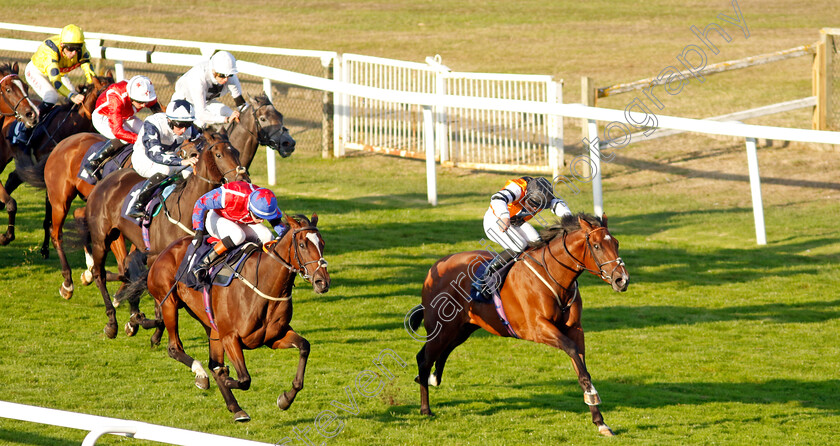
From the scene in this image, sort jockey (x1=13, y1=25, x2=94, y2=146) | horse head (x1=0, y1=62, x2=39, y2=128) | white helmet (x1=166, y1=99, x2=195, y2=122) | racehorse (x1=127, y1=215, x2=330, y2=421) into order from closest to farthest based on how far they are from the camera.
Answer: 1. racehorse (x1=127, y1=215, x2=330, y2=421)
2. white helmet (x1=166, y1=99, x2=195, y2=122)
3. horse head (x1=0, y1=62, x2=39, y2=128)
4. jockey (x1=13, y1=25, x2=94, y2=146)

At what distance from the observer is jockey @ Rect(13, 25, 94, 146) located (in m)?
10.8

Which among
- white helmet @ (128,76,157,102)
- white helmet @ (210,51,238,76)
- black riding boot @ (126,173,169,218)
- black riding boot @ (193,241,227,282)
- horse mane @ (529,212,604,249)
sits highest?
white helmet @ (210,51,238,76)

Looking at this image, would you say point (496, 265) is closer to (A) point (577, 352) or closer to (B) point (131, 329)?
(A) point (577, 352)

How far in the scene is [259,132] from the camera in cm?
868

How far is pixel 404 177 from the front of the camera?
15078 mm

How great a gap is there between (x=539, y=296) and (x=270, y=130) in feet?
9.86

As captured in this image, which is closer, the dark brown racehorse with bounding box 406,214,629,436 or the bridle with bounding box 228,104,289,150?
the dark brown racehorse with bounding box 406,214,629,436

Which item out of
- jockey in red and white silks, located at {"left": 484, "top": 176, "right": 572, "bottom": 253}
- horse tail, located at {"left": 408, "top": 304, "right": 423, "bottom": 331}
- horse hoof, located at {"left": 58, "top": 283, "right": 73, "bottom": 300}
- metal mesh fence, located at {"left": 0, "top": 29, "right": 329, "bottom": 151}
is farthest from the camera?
metal mesh fence, located at {"left": 0, "top": 29, "right": 329, "bottom": 151}

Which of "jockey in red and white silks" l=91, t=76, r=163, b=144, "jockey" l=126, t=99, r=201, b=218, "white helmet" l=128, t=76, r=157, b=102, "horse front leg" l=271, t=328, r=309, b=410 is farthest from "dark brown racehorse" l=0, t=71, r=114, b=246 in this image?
"horse front leg" l=271, t=328, r=309, b=410

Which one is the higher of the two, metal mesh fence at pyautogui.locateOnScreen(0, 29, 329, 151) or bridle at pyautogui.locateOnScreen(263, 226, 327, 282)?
metal mesh fence at pyautogui.locateOnScreen(0, 29, 329, 151)

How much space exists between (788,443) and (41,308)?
6430 millimetres

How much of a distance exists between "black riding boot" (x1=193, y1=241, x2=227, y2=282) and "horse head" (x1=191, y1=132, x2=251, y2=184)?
945 millimetres

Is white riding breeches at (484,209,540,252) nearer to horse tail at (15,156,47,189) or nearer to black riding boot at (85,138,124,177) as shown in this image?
black riding boot at (85,138,124,177)

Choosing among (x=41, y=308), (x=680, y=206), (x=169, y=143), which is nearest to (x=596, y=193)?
(x=680, y=206)
